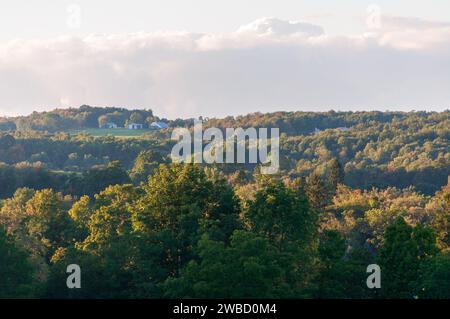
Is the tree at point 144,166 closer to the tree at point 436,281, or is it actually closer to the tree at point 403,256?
the tree at point 403,256

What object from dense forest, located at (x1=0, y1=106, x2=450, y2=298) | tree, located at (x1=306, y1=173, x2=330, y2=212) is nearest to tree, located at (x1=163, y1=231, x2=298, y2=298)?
dense forest, located at (x1=0, y1=106, x2=450, y2=298)

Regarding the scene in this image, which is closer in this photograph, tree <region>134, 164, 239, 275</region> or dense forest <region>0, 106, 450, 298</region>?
dense forest <region>0, 106, 450, 298</region>

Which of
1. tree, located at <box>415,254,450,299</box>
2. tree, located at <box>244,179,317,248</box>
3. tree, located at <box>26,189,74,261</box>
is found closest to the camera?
tree, located at <box>415,254,450,299</box>

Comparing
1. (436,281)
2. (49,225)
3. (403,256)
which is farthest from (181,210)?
(436,281)

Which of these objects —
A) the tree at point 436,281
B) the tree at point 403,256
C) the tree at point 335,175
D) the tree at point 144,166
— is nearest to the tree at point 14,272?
the tree at point 403,256

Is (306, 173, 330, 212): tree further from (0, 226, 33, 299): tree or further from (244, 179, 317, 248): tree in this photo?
(0, 226, 33, 299): tree

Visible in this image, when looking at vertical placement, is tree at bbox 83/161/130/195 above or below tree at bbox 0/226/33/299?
above

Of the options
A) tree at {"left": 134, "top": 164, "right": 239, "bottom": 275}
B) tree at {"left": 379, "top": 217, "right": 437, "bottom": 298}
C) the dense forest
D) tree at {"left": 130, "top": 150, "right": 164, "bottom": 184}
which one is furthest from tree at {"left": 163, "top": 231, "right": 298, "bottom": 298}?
tree at {"left": 130, "top": 150, "right": 164, "bottom": 184}

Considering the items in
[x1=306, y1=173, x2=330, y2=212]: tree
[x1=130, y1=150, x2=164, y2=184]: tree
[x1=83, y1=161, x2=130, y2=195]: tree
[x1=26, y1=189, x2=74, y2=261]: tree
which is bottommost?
[x1=26, y1=189, x2=74, y2=261]: tree

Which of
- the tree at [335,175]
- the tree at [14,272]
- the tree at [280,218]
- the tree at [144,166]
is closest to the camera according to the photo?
Answer: the tree at [14,272]

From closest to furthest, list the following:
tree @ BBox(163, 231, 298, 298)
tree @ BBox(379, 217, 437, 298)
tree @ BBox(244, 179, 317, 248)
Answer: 1. tree @ BBox(163, 231, 298, 298)
2. tree @ BBox(379, 217, 437, 298)
3. tree @ BBox(244, 179, 317, 248)
